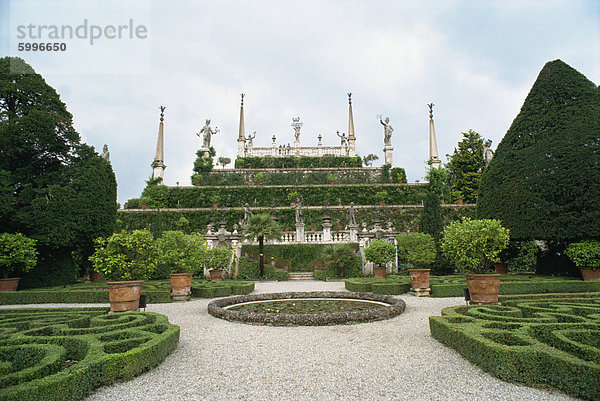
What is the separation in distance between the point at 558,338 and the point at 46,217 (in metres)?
18.4

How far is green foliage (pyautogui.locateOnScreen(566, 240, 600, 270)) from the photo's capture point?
13414mm

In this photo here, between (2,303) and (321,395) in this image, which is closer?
(321,395)

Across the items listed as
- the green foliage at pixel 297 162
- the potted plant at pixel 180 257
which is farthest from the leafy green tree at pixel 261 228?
the green foliage at pixel 297 162

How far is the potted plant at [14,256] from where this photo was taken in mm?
13266

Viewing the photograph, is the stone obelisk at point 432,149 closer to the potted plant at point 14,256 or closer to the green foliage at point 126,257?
the green foliage at point 126,257

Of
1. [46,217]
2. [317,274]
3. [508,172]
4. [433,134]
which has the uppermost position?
[433,134]

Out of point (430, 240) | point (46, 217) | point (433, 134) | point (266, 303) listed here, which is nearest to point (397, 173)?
point (433, 134)

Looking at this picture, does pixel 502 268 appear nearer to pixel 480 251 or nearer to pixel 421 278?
pixel 421 278

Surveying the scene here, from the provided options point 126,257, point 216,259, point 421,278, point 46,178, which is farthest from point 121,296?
point 46,178

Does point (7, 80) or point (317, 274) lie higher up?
point (7, 80)

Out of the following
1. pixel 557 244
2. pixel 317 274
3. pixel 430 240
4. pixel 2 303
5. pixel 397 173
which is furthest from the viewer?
pixel 397 173

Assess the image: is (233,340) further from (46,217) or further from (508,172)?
(508,172)

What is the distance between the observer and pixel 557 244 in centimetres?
1606

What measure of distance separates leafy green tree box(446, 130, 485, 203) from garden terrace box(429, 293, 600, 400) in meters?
28.9
